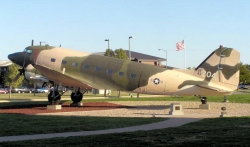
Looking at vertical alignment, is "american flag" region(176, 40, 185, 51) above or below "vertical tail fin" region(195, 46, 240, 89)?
above

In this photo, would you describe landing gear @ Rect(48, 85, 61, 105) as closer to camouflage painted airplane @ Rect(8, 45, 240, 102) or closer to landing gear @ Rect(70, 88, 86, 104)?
camouflage painted airplane @ Rect(8, 45, 240, 102)

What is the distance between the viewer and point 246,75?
396ft

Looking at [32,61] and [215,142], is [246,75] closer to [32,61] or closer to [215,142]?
[32,61]

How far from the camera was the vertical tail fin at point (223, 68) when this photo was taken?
29.2 metres

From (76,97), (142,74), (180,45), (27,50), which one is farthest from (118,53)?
(142,74)

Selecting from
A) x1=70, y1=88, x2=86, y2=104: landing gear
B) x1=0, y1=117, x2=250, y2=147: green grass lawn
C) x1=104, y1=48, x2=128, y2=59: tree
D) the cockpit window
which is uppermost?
x1=104, y1=48, x2=128, y2=59: tree

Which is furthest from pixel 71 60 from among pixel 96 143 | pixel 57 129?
pixel 96 143

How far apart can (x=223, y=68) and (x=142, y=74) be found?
626 cm

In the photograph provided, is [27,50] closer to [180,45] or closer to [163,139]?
[163,139]

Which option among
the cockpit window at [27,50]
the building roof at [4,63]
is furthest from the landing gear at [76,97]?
the building roof at [4,63]

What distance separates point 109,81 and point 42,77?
20.1 ft

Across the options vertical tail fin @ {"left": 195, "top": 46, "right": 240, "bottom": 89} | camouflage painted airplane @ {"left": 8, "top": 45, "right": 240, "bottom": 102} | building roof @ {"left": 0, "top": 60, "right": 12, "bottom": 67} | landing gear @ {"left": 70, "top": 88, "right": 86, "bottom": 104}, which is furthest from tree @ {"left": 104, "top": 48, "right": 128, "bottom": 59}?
building roof @ {"left": 0, "top": 60, "right": 12, "bottom": 67}

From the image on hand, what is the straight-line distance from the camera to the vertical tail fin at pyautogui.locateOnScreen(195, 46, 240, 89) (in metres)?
29.2

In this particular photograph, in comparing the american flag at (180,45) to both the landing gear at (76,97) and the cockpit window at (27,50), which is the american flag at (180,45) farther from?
the cockpit window at (27,50)
